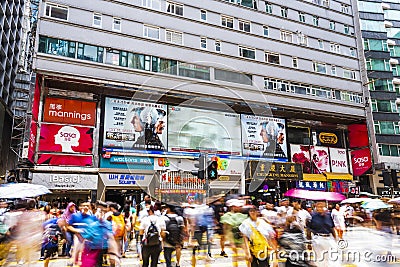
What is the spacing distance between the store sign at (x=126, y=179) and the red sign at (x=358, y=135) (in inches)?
781

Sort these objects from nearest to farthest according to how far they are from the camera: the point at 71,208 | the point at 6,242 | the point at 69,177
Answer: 1. the point at 6,242
2. the point at 71,208
3. the point at 69,177

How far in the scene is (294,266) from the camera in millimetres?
5812

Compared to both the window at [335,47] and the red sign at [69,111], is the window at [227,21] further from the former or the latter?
the red sign at [69,111]

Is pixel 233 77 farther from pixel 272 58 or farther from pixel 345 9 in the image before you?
pixel 345 9

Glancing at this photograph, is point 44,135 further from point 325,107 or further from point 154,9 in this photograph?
point 325,107

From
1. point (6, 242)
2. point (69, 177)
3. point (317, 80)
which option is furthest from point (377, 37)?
point (6, 242)

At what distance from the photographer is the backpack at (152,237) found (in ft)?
25.6

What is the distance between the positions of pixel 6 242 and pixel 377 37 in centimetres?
4264

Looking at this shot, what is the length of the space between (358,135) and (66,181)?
2530cm

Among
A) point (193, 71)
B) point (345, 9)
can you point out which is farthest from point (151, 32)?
point (345, 9)

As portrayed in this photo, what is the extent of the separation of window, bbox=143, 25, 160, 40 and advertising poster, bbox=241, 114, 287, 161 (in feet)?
29.0

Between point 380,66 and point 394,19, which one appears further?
point 394,19

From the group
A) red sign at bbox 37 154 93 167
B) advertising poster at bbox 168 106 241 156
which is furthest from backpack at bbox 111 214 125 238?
advertising poster at bbox 168 106 241 156

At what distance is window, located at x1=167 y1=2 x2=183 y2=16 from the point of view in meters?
24.2
